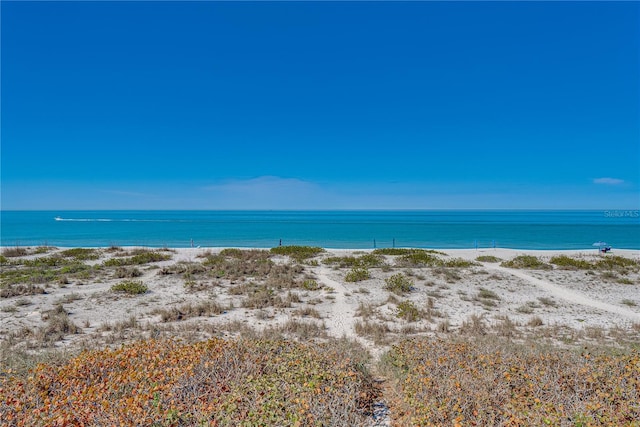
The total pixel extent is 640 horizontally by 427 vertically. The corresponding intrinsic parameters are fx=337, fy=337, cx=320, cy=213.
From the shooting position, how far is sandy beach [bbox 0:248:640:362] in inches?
430

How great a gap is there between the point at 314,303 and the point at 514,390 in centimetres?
993

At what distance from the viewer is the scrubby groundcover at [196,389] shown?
14.1 ft

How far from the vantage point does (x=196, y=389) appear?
17.3 feet

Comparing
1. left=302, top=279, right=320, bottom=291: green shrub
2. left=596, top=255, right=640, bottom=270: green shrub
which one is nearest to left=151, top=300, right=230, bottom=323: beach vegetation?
left=302, top=279, right=320, bottom=291: green shrub

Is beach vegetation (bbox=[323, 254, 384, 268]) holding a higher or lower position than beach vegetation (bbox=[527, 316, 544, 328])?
higher

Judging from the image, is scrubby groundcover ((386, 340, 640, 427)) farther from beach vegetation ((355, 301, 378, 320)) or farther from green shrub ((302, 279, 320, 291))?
green shrub ((302, 279, 320, 291))

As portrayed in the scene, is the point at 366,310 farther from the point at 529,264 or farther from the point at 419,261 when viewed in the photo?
the point at 529,264

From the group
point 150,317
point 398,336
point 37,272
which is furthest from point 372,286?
point 37,272

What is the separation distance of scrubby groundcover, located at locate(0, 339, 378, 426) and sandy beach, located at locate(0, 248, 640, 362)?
3776mm

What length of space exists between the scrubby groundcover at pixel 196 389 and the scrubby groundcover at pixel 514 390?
2.94ft

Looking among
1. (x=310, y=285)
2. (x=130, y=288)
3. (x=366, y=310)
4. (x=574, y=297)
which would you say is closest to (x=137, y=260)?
(x=130, y=288)

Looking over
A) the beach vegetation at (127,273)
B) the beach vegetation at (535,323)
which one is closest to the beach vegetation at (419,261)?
the beach vegetation at (535,323)

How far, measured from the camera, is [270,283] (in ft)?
59.1

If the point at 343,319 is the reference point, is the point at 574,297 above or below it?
below
